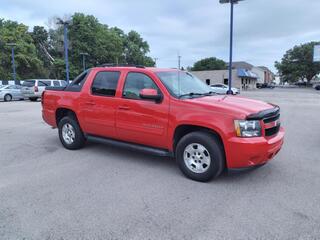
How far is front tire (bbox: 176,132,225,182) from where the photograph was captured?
14.3ft

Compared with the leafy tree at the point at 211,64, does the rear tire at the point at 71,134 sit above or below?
below

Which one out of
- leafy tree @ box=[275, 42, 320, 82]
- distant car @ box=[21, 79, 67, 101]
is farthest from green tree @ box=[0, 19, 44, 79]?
leafy tree @ box=[275, 42, 320, 82]

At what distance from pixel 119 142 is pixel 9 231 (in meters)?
2.75

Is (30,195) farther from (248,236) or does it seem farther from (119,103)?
(248,236)

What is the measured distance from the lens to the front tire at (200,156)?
4.37 m

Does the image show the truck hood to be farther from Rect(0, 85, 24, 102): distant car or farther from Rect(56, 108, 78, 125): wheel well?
Rect(0, 85, 24, 102): distant car

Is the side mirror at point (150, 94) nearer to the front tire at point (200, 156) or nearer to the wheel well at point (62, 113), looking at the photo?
the front tire at point (200, 156)

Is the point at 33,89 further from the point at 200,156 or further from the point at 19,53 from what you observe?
the point at 19,53

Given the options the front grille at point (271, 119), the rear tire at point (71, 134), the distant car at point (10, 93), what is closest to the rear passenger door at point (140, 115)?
the rear tire at point (71, 134)

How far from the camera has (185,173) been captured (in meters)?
4.72

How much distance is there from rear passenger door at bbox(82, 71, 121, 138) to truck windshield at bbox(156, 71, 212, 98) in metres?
1.02

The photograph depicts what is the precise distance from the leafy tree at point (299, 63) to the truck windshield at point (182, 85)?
85882 mm

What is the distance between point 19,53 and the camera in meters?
43.2

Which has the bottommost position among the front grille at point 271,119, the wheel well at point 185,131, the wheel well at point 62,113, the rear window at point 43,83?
the wheel well at point 185,131
